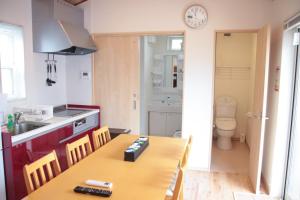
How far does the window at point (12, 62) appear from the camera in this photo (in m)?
2.71

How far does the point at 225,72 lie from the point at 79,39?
2934 mm

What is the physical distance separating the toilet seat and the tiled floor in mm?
410

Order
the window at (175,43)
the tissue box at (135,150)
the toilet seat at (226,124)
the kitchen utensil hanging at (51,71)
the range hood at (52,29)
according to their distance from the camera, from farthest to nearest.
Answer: the window at (175,43)
the toilet seat at (226,124)
the kitchen utensil hanging at (51,71)
the range hood at (52,29)
the tissue box at (135,150)

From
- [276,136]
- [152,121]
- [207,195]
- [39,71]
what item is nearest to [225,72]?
[152,121]

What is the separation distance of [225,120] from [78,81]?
2.67 metres

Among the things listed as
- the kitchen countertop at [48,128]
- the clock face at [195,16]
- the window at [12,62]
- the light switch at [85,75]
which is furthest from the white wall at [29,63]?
the clock face at [195,16]

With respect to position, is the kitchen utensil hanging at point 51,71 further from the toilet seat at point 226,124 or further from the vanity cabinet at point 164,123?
the toilet seat at point 226,124

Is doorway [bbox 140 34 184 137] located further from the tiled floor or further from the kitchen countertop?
the kitchen countertop

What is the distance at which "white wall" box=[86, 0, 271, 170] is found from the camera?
316 cm

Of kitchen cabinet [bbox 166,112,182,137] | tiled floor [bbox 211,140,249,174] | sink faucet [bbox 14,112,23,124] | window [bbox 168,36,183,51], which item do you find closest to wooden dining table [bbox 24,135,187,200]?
sink faucet [bbox 14,112,23,124]

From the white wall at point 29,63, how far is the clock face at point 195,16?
1.93m

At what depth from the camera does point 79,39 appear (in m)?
3.10

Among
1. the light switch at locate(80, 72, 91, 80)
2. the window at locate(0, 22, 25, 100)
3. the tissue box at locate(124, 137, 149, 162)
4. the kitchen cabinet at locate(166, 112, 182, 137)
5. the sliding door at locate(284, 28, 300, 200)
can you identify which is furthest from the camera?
the kitchen cabinet at locate(166, 112, 182, 137)

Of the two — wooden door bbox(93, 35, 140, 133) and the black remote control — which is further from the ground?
wooden door bbox(93, 35, 140, 133)
